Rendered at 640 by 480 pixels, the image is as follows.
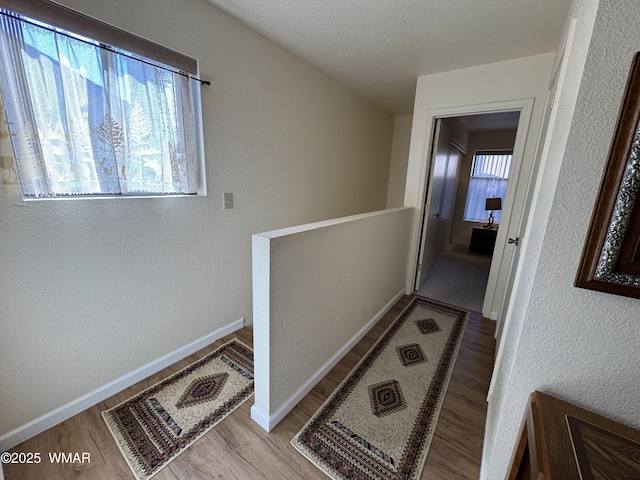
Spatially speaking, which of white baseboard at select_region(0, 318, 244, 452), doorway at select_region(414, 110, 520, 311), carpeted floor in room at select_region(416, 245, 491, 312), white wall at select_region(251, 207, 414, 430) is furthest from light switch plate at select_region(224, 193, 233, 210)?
carpeted floor in room at select_region(416, 245, 491, 312)

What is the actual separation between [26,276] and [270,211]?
156 cm

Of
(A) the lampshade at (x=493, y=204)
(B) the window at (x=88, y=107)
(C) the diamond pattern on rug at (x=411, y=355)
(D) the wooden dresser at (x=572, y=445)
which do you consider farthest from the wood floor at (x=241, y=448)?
(A) the lampshade at (x=493, y=204)

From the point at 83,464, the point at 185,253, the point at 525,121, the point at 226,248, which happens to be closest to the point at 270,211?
the point at 226,248

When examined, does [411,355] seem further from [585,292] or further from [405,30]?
[405,30]

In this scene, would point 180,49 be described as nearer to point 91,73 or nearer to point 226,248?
point 91,73

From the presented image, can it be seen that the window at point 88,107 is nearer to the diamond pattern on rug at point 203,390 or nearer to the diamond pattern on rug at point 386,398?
the diamond pattern on rug at point 203,390

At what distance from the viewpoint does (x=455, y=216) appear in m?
5.86

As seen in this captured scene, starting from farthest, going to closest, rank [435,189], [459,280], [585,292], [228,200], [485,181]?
[485,181] → [459,280] → [435,189] → [228,200] → [585,292]

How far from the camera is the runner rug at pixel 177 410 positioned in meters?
1.27

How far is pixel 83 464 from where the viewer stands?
3.95 feet

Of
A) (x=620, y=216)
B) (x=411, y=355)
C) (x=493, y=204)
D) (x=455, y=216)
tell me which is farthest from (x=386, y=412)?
(x=455, y=216)

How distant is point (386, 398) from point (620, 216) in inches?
57.8

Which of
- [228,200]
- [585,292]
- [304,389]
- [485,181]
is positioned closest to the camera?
[585,292]

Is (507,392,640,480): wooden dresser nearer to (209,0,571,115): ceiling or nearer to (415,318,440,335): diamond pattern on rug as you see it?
(415,318,440,335): diamond pattern on rug
